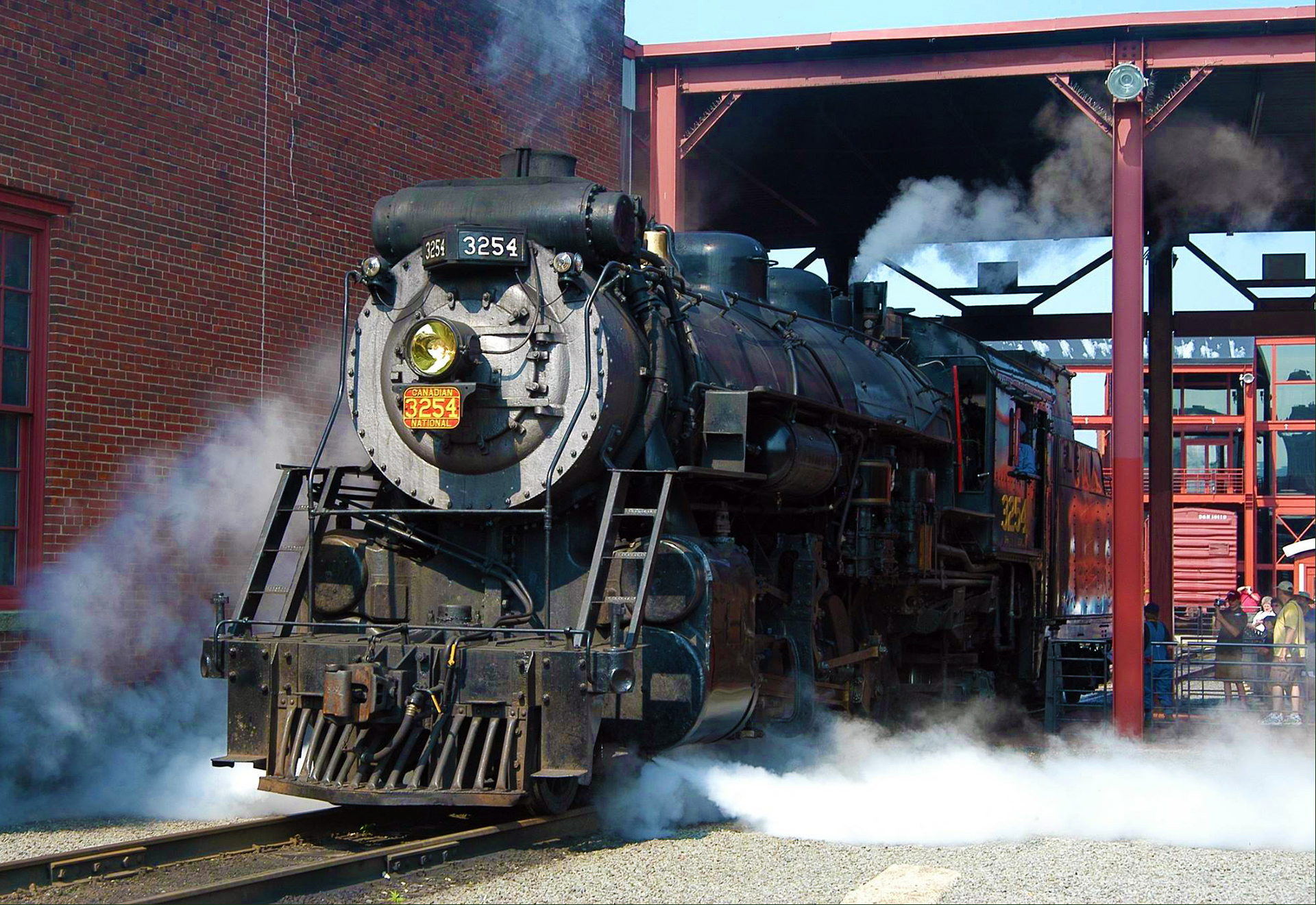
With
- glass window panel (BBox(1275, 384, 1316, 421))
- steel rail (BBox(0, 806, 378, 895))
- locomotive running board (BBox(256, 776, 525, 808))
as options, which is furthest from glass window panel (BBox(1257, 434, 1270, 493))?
locomotive running board (BBox(256, 776, 525, 808))

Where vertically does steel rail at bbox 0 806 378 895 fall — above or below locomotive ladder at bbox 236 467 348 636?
below

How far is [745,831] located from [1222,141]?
11.3 meters

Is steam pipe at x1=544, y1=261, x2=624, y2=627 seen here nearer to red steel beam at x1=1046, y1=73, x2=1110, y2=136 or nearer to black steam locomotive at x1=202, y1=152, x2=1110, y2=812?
black steam locomotive at x1=202, y1=152, x2=1110, y2=812

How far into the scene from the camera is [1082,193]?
53.0ft

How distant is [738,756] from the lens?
7.71 m

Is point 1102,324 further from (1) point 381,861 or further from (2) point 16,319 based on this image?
(1) point 381,861

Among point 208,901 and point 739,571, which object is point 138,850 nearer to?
point 208,901

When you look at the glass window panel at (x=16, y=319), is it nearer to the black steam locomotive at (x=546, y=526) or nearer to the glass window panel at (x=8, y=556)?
the glass window panel at (x=8, y=556)

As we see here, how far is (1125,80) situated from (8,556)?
863cm

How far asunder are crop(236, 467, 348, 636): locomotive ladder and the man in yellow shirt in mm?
6646

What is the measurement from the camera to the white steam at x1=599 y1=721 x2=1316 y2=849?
6.61 m

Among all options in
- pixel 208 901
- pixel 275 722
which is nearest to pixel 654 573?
pixel 275 722

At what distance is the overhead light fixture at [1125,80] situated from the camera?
1098 centimetres

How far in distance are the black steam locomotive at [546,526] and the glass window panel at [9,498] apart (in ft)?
6.28
